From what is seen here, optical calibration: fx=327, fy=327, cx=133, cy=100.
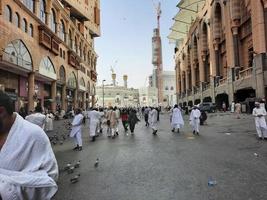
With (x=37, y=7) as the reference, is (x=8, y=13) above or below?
below

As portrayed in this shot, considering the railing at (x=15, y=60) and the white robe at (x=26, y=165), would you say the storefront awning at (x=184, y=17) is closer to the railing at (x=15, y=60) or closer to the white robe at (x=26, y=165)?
the railing at (x=15, y=60)

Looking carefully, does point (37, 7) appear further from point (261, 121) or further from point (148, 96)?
point (148, 96)

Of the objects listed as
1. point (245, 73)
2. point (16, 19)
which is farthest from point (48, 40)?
point (245, 73)

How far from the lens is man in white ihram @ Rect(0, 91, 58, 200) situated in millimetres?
1799

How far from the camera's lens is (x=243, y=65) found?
37.9m

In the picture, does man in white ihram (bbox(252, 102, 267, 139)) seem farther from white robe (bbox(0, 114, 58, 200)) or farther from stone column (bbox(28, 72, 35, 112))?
stone column (bbox(28, 72, 35, 112))

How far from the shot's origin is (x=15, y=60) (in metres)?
27.2

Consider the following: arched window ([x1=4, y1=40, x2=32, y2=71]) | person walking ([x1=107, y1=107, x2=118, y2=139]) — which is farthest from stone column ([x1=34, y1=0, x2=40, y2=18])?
person walking ([x1=107, y1=107, x2=118, y2=139])

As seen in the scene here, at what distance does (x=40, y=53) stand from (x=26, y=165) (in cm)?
3482

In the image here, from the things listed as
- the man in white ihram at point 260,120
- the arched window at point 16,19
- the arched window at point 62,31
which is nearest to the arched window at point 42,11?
the arched window at point 62,31

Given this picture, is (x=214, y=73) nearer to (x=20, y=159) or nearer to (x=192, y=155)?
(x=192, y=155)

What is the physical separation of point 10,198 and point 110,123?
15154 millimetres

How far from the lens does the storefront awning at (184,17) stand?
67.2 meters

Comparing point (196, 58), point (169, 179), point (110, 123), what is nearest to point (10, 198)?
point (169, 179)
